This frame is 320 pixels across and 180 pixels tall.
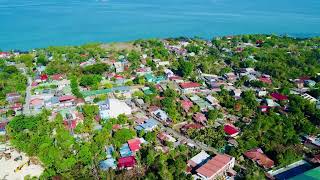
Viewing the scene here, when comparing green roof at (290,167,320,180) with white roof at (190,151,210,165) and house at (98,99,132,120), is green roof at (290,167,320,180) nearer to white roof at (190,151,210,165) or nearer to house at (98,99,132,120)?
white roof at (190,151,210,165)

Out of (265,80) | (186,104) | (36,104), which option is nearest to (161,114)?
(186,104)

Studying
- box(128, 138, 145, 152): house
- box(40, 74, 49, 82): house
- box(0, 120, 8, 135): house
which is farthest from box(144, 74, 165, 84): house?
box(0, 120, 8, 135): house

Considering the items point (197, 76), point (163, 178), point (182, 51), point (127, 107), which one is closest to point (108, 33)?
point (182, 51)

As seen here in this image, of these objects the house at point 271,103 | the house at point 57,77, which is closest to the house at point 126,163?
the house at point 271,103

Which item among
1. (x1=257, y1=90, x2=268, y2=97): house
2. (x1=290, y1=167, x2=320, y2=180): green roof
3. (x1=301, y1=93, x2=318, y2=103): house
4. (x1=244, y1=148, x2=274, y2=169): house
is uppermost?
(x1=290, y1=167, x2=320, y2=180): green roof

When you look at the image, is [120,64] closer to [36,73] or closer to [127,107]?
[36,73]
